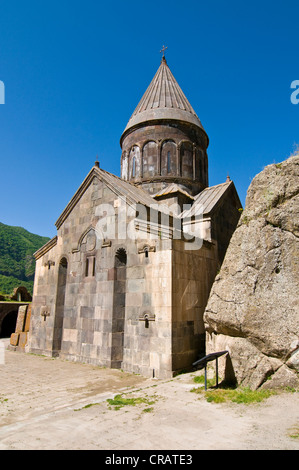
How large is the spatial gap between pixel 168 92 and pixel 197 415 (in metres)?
15.4

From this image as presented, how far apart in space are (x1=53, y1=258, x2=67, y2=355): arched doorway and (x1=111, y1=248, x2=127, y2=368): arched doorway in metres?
3.12

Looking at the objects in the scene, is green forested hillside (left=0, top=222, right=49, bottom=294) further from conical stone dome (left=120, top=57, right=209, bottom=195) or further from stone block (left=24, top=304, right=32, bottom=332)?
conical stone dome (left=120, top=57, right=209, bottom=195)

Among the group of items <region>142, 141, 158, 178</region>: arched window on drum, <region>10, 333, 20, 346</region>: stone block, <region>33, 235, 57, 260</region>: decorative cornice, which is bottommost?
<region>10, 333, 20, 346</region>: stone block

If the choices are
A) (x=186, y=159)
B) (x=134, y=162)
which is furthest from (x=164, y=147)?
(x=134, y=162)

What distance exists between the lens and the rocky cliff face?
6.37m

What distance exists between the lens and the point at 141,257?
9609 millimetres

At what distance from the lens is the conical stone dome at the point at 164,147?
14945 mm

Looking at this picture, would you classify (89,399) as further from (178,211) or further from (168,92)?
(168,92)

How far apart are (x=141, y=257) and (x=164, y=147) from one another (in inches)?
290

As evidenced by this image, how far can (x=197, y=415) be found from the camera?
5.32m

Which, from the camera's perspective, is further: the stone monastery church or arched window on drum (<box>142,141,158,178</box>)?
arched window on drum (<box>142,141,158,178</box>)

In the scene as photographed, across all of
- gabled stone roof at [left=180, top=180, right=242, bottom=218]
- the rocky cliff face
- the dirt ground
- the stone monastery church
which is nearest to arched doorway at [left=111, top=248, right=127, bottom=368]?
the stone monastery church

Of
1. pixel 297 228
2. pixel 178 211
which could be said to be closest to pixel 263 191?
pixel 297 228

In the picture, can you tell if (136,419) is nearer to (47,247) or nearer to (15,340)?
(47,247)
